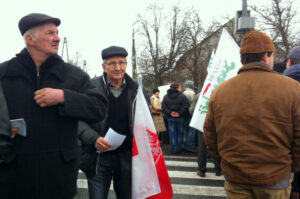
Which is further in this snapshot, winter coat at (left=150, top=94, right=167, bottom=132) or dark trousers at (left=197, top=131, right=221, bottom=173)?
winter coat at (left=150, top=94, right=167, bottom=132)

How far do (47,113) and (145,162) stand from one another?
1.28 m

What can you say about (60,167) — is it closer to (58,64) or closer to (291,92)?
(58,64)

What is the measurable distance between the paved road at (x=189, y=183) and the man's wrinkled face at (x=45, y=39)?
3.13 meters

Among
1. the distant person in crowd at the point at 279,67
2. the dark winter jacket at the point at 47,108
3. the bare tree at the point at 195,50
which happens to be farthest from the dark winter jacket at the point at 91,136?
the bare tree at the point at 195,50

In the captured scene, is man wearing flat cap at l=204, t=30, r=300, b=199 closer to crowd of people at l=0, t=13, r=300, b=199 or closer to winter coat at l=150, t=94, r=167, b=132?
crowd of people at l=0, t=13, r=300, b=199

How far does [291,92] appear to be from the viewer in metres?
1.99

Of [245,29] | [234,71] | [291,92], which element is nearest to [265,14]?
[245,29]

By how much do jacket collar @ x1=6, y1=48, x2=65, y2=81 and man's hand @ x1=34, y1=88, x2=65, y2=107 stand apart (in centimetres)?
16

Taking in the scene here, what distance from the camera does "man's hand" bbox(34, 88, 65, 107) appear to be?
177 centimetres

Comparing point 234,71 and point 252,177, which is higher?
point 234,71

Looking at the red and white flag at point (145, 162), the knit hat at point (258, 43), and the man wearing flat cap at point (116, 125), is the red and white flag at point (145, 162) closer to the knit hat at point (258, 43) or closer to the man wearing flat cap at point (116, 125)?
the man wearing flat cap at point (116, 125)

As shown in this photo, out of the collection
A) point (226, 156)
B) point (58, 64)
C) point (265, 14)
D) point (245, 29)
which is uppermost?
point (265, 14)

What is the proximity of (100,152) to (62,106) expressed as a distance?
95 cm

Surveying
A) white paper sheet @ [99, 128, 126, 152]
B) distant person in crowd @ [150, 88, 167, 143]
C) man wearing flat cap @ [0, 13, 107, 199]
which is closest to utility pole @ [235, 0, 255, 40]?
distant person in crowd @ [150, 88, 167, 143]
